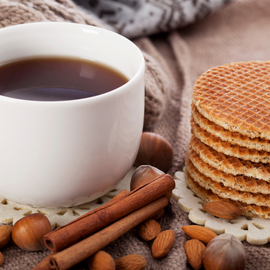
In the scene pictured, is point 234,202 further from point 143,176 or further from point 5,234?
point 5,234

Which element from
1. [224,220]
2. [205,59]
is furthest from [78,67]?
[205,59]

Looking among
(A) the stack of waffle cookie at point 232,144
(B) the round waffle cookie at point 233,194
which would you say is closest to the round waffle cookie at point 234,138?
(A) the stack of waffle cookie at point 232,144

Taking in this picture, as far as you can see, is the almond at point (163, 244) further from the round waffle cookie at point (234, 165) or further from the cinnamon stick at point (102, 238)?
the round waffle cookie at point (234, 165)

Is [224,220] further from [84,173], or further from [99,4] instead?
[99,4]

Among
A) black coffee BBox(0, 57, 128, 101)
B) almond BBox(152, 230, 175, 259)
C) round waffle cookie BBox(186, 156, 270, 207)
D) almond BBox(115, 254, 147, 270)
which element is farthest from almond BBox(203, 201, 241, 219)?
black coffee BBox(0, 57, 128, 101)

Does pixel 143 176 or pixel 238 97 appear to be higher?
pixel 238 97

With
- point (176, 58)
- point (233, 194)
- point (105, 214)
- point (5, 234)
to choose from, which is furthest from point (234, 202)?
point (176, 58)

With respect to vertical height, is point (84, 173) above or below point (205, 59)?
above

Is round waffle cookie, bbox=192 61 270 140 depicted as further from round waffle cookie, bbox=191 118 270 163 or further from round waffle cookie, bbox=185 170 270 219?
round waffle cookie, bbox=185 170 270 219
